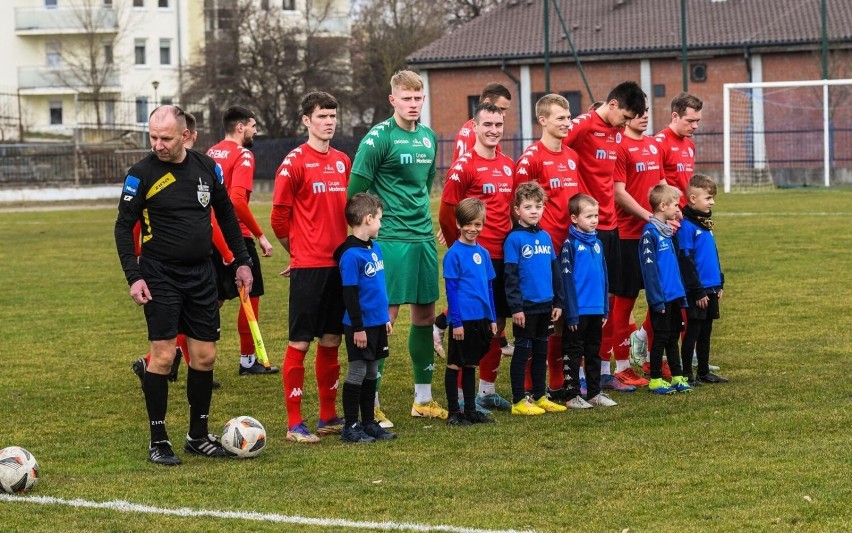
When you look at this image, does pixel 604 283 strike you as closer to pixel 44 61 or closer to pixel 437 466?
pixel 437 466

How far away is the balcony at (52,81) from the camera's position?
66.8 meters

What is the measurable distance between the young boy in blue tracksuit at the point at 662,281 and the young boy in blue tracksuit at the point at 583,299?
1.72 ft

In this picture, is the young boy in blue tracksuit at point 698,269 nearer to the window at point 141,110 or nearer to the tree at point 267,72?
the tree at point 267,72

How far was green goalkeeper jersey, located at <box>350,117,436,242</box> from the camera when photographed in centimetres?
824

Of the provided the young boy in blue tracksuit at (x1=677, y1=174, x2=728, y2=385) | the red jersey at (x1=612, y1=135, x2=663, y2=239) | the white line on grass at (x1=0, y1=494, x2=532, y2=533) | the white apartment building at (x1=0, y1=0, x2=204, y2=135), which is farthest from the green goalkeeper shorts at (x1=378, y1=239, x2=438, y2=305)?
the white apartment building at (x1=0, y1=0, x2=204, y2=135)

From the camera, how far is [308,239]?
796cm

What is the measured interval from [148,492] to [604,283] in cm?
365

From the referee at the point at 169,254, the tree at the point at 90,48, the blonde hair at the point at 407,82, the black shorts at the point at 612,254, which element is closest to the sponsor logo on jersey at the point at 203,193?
the referee at the point at 169,254

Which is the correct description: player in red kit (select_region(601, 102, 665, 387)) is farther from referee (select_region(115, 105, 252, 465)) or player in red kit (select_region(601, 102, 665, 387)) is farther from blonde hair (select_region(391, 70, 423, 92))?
referee (select_region(115, 105, 252, 465))

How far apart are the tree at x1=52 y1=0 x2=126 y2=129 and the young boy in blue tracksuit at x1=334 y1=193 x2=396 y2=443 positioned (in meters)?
59.8

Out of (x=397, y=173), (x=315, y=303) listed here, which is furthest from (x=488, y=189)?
(x=315, y=303)

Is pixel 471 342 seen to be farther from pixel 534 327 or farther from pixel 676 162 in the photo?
pixel 676 162

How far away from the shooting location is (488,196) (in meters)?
8.62

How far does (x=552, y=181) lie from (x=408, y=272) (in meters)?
1.31
